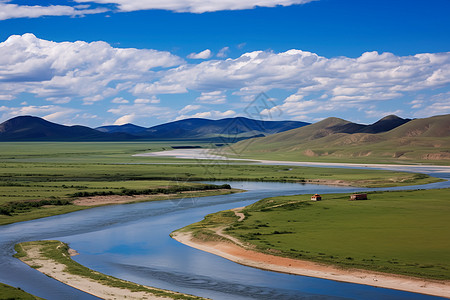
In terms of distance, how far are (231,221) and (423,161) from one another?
15288 cm

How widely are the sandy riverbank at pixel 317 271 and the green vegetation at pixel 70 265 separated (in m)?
9.62

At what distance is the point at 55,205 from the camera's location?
7088cm

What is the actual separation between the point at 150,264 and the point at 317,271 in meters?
12.7

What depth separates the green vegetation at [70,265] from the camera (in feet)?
105

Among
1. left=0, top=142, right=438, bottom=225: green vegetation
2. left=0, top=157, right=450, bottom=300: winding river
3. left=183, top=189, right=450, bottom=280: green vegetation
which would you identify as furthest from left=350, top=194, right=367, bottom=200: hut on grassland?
left=0, top=142, right=438, bottom=225: green vegetation

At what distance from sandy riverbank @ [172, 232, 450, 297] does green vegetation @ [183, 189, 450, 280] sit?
0.83 meters

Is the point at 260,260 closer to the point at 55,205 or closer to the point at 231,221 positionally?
the point at 231,221

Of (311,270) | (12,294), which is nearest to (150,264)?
(311,270)

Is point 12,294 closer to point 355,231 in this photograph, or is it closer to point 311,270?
point 311,270

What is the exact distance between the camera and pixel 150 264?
39.6m

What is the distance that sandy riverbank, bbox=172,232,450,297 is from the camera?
31.9 meters

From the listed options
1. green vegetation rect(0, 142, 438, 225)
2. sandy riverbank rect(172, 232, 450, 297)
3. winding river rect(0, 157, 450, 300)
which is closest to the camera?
sandy riverbank rect(172, 232, 450, 297)

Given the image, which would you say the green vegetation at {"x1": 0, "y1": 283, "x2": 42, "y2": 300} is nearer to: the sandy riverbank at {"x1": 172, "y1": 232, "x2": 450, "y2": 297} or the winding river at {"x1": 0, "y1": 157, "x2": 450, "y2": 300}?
the winding river at {"x1": 0, "y1": 157, "x2": 450, "y2": 300}

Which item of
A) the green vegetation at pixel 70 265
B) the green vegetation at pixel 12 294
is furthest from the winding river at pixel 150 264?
the green vegetation at pixel 12 294
